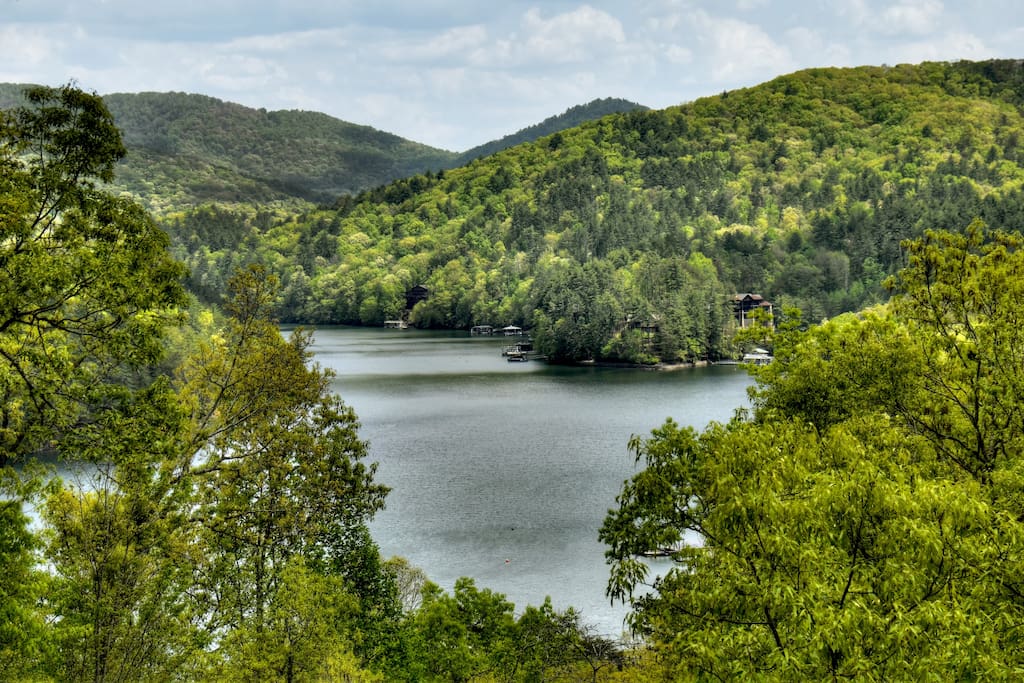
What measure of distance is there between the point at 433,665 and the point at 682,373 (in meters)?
67.8

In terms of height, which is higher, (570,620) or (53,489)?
(53,489)

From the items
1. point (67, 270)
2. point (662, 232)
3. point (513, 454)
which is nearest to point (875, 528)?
point (67, 270)

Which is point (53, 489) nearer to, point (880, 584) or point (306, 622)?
point (306, 622)

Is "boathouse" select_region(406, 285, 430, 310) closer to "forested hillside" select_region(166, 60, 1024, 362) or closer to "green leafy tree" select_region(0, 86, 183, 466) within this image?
"forested hillside" select_region(166, 60, 1024, 362)

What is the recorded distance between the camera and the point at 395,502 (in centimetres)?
3412

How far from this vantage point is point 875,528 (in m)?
8.29

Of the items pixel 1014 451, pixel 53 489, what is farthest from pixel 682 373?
pixel 53 489

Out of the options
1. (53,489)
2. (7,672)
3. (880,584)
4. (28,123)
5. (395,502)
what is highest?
(28,123)

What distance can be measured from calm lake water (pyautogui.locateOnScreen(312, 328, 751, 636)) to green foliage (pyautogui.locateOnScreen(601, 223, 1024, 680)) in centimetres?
1212

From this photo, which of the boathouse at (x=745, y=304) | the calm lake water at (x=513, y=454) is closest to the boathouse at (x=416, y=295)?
the calm lake water at (x=513, y=454)

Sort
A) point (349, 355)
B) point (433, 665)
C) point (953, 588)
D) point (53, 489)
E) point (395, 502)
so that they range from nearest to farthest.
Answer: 1. point (953, 588)
2. point (53, 489)
3. point (433, 665)
4. point (395, 502)
5. point (349, 355)

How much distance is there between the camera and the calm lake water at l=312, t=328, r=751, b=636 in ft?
89.2

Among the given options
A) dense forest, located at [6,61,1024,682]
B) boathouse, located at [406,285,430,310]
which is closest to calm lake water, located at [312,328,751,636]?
dense forest, located at [6,61,1024,682]

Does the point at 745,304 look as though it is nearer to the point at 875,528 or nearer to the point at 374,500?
the point at 374,500
